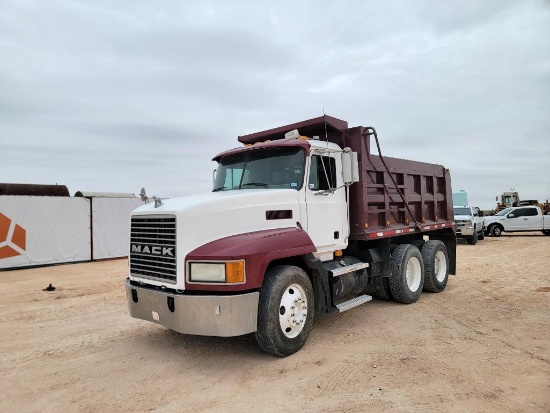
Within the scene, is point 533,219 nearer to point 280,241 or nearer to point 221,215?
point 280,241

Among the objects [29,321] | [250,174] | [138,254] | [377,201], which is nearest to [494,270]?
[377,201]

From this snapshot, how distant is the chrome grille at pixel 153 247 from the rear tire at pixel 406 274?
4384mm

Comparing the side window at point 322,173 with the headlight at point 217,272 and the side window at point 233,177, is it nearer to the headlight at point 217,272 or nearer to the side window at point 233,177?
the side window at point 233,177

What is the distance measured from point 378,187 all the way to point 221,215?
3459 mm

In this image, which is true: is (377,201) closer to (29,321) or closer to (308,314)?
(308,314)

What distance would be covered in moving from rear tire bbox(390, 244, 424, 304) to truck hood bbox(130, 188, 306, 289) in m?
2.97

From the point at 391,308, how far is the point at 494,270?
19.6 feet

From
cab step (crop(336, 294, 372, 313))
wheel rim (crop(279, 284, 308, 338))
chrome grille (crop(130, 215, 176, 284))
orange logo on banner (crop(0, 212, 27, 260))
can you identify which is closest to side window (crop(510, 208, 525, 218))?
cab step (crop(336, 294, 372, 313))

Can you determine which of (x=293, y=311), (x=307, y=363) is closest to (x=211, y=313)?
(x=293, y=311)

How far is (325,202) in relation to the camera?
5621 millimetres

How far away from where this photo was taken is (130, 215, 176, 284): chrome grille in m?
4.38

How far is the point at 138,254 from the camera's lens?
493 centimetres

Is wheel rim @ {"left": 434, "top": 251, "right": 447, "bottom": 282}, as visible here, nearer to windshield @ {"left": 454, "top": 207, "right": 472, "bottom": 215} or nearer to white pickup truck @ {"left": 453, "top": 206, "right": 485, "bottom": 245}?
white pickup truck @ {"left": 453, "top": 206, "right": 485, "bottom": 245}

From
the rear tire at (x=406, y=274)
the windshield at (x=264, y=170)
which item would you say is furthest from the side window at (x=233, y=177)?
the rear tire at (x=406, y=274)
